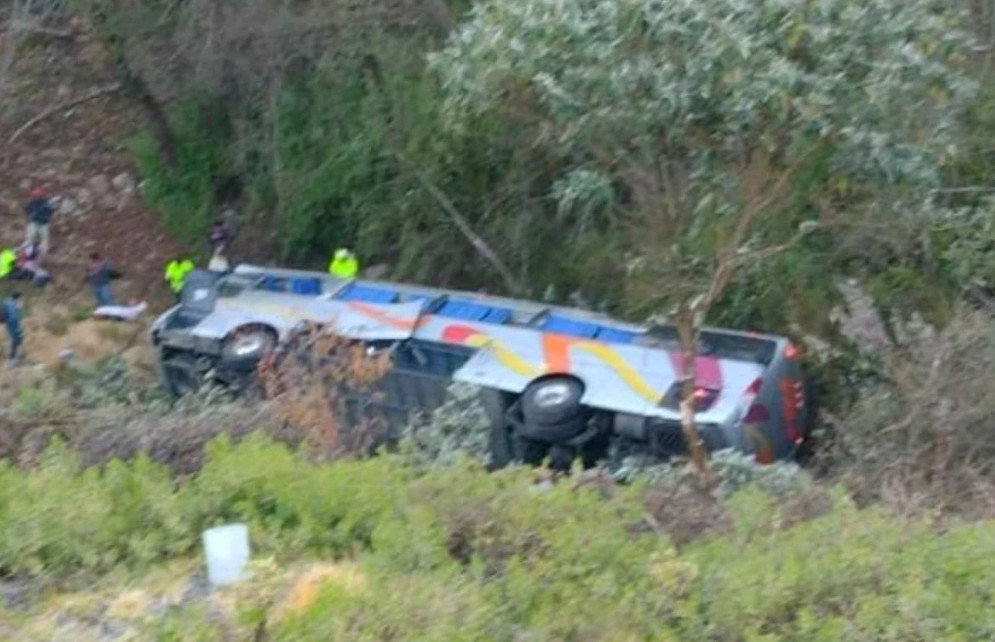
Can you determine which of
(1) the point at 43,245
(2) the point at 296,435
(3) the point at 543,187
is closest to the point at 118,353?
(1) the point at 43,245

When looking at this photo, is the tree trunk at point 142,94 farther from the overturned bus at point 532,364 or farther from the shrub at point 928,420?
the shrub at point 928,420

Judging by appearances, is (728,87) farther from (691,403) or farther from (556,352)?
(556,352)

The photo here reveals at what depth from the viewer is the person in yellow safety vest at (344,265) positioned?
1976 cm

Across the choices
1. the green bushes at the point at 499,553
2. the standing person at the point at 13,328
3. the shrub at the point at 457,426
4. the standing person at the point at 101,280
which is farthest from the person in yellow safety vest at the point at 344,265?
the green bushes at the point at 499,553

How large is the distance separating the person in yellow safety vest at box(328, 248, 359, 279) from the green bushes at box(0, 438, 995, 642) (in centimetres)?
1108

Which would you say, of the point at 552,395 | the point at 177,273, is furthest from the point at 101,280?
the point at 552,395

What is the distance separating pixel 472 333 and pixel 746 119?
5.65 meters

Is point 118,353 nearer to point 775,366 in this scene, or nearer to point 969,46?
point 775,366

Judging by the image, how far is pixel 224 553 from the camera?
7.46 metres

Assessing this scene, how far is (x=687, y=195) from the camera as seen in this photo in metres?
13.4

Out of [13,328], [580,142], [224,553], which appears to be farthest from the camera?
[13,328]

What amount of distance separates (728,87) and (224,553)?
16.5ft

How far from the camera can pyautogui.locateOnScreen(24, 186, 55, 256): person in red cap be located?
22.9 meters

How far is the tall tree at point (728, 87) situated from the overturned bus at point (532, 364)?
7.56 feet
